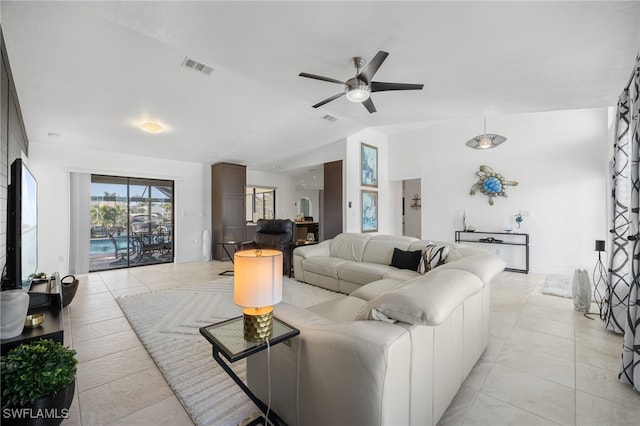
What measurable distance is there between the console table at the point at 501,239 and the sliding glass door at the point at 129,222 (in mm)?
6729

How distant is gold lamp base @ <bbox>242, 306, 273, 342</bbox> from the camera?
1.28m

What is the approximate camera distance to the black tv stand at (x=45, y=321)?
1.53 meters

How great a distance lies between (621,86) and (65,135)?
7280 millimetres

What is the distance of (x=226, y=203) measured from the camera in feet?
21.6

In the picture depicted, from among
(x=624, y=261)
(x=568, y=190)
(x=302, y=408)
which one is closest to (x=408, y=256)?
(x=624, y=261)

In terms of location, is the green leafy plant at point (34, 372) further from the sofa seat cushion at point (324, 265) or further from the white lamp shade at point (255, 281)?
the sofa seat cushion at point (324, 265)

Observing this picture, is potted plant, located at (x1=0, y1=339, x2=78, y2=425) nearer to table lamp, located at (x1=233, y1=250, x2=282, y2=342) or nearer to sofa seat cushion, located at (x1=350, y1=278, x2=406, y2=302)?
table lamp, located at (x1=233, y1=250, x2=282, y2=342)

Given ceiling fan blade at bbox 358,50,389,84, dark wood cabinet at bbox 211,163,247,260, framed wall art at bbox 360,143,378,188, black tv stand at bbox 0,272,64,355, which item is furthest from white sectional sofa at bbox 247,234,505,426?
dark wood cabinet at bbox 211,163,247,260

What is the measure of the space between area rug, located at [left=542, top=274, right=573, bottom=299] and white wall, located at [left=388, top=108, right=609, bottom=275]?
0.41 m

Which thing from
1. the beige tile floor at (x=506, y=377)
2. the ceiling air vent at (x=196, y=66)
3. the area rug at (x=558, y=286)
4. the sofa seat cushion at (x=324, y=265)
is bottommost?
the beige tile floor at (x=506, y=377)

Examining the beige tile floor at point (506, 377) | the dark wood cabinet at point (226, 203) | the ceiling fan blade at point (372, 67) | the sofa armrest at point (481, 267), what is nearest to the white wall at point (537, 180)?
the beige tile floor at point (506, 377)

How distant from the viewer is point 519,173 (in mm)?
5207

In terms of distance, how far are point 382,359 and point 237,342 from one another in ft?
2.30

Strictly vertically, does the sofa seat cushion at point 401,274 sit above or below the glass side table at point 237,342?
below
